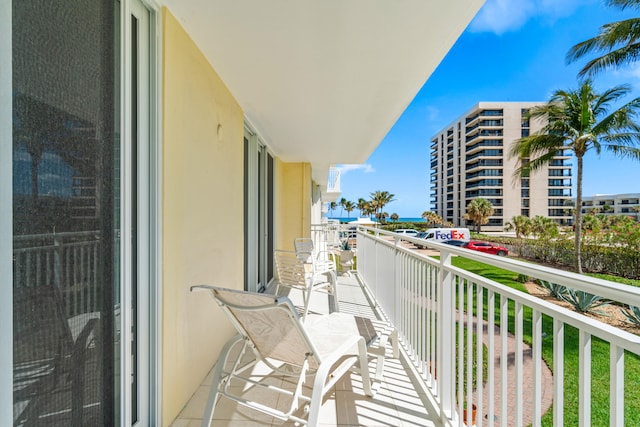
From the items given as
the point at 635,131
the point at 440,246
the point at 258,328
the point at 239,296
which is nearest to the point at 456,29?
the point at 440,246

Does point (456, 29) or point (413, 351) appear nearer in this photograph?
point (456, 29)

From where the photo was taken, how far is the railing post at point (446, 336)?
5.61 ft

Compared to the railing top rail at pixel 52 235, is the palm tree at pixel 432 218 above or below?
below

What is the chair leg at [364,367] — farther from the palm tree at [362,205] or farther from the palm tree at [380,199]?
the palm tree at [362,205]

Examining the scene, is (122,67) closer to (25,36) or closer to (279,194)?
(25,36)

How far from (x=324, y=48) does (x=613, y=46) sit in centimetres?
1158

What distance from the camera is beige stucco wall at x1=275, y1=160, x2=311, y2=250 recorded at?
22.3ft

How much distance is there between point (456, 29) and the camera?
6.24ft

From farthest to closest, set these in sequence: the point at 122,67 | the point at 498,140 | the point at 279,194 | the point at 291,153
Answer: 1. the point at 498,140
2. the point at 279,194
3. the point at 291,153
4. the point at 122,67

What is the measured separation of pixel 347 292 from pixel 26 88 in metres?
4.36

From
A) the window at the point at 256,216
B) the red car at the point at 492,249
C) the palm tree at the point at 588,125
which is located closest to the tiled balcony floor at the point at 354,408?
the window at the point at 256,216

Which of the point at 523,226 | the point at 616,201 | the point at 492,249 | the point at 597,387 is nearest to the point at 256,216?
the point at 597,387

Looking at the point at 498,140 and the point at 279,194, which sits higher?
the point at 498,140

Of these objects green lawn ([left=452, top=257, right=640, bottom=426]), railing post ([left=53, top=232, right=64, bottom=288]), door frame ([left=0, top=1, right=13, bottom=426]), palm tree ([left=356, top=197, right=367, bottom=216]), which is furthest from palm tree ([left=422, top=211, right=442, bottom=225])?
door frame ([left=0, top=1, right=13, bottom=426])
